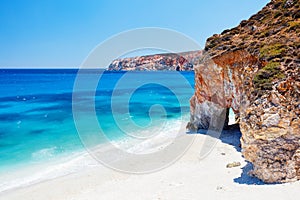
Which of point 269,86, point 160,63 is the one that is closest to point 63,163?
point 269,86

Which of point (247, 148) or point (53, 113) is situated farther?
point (53, 113)

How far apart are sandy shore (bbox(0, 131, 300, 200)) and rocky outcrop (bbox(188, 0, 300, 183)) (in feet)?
2.55

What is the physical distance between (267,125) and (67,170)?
33.5 feet

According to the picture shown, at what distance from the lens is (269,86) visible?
812cm

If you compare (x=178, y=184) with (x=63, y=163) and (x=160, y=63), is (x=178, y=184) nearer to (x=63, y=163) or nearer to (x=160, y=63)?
(x=63, y=163)

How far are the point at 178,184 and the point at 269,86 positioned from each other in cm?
458

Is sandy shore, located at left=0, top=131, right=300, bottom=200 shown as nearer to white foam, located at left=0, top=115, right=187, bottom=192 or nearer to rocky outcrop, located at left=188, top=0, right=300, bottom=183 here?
rocky outcrop, located at left=188, top=0, right=300, bottom=183

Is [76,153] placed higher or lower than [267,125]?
lower

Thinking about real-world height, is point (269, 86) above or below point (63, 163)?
above

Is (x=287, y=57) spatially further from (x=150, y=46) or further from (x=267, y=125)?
(x=150, y=46)

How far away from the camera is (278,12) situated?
1184 cm

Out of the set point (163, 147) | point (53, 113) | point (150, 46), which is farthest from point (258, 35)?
point (53, 113)

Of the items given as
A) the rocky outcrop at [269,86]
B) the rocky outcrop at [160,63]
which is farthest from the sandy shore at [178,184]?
the rocky outcrop at [160,63]

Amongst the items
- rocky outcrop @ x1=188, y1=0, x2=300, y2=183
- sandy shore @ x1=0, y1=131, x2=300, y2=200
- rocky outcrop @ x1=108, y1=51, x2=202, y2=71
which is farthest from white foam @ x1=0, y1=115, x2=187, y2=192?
rocky outcrop @ x1=108, y1=51, x2=202, y2=71
